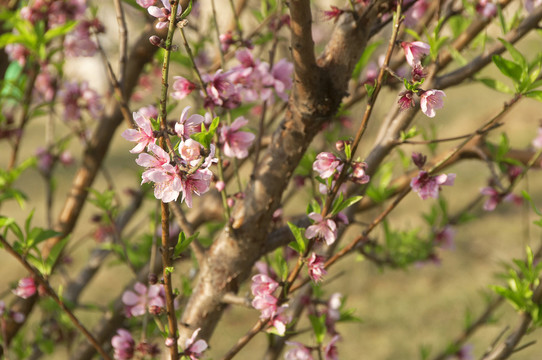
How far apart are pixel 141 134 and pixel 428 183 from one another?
60 centimetres

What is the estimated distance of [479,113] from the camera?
8.44 meters

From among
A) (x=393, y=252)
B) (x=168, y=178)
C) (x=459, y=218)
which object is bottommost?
(x=393, y=252)

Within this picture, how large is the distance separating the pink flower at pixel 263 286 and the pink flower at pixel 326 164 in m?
0.25

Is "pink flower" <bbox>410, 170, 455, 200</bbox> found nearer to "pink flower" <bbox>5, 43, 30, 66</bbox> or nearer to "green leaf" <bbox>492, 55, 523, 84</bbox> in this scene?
"green leaf" <bbox>492, 55, 523, 84</bbox>

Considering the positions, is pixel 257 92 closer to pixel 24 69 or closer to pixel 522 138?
pixel 24 69

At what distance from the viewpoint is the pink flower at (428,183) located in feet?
3.50

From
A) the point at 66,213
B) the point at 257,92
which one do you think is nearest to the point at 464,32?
the point at 257,92

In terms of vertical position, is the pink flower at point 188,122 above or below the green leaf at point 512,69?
above

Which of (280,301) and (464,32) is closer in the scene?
(280,301)

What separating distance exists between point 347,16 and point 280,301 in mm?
622

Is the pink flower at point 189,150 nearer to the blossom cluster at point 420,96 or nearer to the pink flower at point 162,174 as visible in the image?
the pink flower at point 162,174

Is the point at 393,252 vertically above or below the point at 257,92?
below

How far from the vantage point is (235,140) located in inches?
46.3

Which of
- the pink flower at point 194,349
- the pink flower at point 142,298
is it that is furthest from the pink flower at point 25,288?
the pink flower at point 194,349
